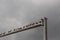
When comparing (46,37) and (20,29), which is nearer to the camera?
(46,37)

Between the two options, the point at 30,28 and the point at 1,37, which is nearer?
the point at 30,28

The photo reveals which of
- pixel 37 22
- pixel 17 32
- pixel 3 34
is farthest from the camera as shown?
pixel 3 34

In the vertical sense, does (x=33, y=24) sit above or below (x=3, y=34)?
above

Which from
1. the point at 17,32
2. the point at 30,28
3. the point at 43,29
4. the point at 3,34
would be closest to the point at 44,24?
the point at 43,29

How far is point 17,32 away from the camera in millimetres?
36125

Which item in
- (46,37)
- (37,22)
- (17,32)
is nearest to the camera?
(46,37)

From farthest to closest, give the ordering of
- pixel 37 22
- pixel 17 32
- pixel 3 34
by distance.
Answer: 1. pixel 3 34
2. pixel 17 32
3. pixel 37 22

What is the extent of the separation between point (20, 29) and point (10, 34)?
2579 millimetres

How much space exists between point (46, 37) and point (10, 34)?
7.94 m

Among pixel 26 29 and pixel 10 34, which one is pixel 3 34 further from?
pixel 26 29

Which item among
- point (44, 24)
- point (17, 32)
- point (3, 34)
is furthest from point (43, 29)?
point (3, 34)

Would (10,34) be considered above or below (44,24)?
below

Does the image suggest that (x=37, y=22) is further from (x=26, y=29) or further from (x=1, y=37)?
(x=1, y=37)

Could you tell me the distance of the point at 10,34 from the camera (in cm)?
3719
